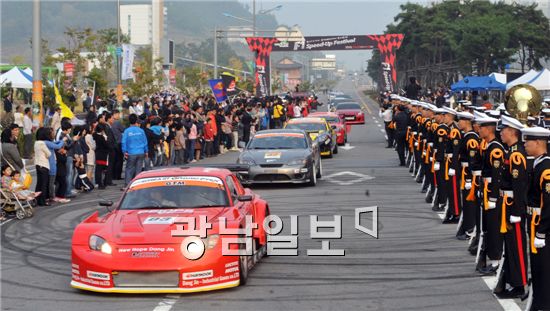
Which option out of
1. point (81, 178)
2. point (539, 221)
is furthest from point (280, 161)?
point (539, 221)

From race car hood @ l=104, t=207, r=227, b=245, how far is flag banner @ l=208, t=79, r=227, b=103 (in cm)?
3175

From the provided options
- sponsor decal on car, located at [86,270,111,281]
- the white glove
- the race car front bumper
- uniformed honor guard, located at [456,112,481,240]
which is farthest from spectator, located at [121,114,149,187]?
the white glove

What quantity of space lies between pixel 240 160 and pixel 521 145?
13.5 m

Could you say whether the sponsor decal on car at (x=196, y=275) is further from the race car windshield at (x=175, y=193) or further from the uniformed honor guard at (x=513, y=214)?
the uniformed honor guard at (x=513, y=214)

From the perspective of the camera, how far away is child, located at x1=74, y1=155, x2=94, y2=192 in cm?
2180

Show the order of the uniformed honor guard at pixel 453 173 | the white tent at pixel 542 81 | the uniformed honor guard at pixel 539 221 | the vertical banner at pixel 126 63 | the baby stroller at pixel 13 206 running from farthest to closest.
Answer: the vertical banner at pixel 126 63, the white tent at pixel 542 81, the baby stroller at pixel 13 206, the uniformed honor guard at pixel 453 173, the uniformed honor guard at pixel 539 221

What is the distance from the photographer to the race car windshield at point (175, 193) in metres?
11.7

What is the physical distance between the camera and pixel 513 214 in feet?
31.9

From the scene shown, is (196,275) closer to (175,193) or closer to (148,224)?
(148,224)

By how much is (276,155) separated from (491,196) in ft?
40.5

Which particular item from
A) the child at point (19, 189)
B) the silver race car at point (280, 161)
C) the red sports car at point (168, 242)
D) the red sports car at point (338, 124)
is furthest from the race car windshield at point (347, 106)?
the red sports car at point (168, 242)

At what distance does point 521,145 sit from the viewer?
10.0 metres

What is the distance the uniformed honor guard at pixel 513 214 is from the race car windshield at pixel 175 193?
11.0ft

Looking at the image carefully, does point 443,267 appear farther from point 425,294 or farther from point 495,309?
point 495,309
